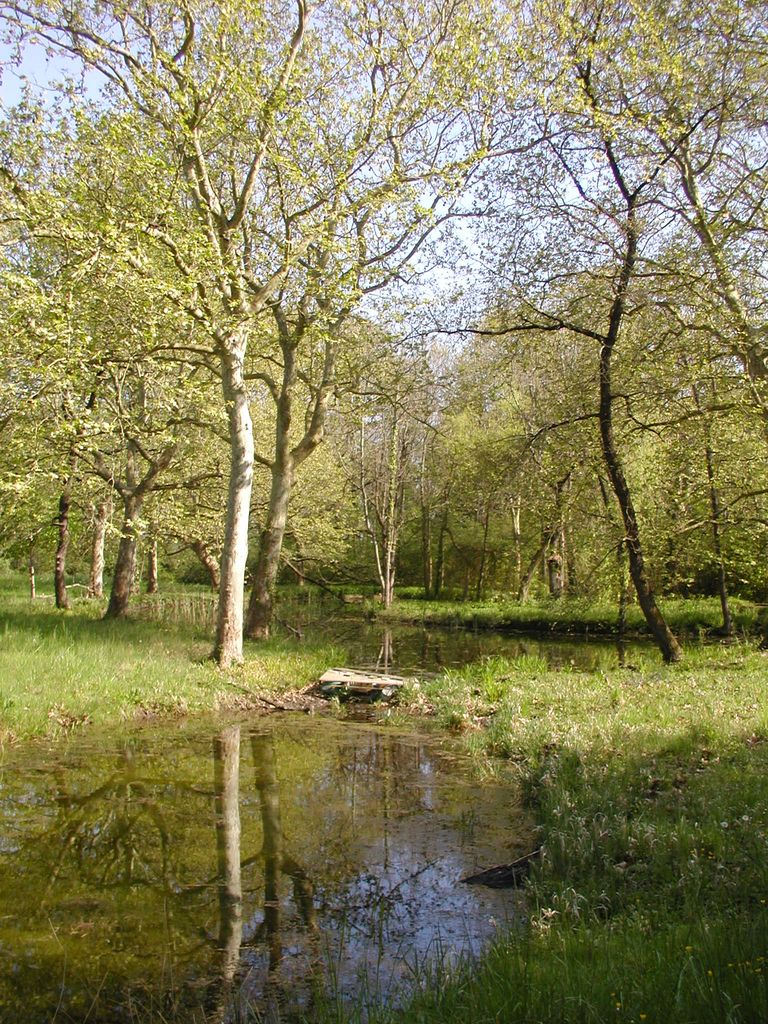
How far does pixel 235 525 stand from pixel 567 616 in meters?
18.7

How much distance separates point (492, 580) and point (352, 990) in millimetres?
45384

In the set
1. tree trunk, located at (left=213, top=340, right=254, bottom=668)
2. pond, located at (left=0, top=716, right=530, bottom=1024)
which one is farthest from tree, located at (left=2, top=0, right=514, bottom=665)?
pond, located at (left=0, top=716, right=530, bottom=1024)

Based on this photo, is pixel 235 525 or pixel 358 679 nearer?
pixel 358 679

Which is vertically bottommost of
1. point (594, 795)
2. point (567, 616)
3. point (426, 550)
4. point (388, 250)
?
point (594, 795)

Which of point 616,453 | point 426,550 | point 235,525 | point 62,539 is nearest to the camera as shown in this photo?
point 235,525

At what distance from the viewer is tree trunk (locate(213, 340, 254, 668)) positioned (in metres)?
14.9

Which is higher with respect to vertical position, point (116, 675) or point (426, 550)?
point (426, 550)

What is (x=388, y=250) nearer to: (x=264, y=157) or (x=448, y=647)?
(x=264, y=157)

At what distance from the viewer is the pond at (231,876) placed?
4480 mm

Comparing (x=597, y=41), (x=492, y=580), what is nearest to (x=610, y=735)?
(x=597, y=41)

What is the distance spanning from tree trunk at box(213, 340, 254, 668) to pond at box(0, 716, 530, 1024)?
492 cm

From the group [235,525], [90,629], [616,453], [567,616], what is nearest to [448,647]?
[567,616]

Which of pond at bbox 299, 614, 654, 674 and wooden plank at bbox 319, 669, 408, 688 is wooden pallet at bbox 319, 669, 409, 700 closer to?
wooden plank at bbox 319, 669, 408, 688

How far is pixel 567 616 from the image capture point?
30.3 m
